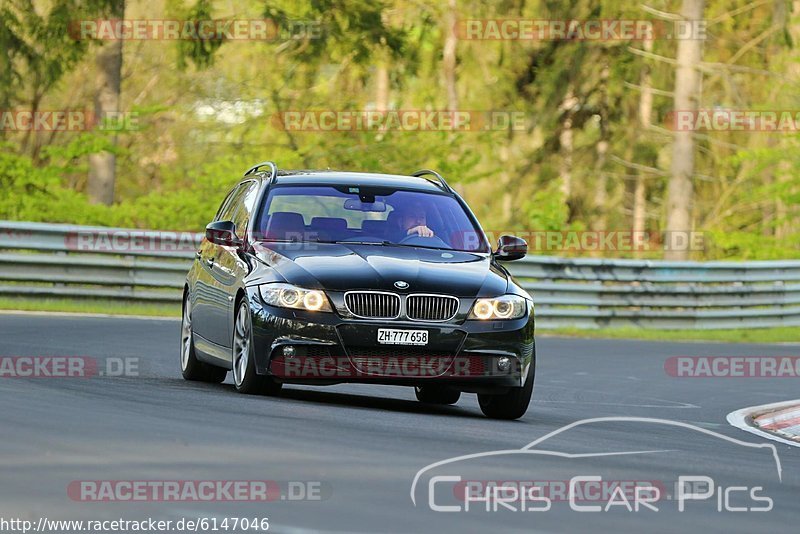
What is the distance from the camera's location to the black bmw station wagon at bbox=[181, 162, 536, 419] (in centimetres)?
1156

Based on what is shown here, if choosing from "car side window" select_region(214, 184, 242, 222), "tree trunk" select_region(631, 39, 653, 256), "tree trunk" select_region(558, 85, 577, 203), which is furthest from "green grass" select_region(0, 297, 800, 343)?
"tree trunk" select_region(558, 85, 577, 203)

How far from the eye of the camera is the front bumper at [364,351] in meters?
11.5

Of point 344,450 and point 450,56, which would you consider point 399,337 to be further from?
point 450,56

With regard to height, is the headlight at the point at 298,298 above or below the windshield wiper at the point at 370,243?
below

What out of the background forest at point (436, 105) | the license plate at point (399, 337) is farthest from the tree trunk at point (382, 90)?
the license plate at point (399, 337)

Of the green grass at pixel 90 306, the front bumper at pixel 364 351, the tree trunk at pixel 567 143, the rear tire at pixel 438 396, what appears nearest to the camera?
the front bumper at pixel 364 351

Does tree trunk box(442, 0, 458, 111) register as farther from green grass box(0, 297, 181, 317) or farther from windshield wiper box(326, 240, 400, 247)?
windshield wiper box(326, 240, 400, 247)

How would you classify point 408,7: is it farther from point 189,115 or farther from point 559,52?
point 189,115

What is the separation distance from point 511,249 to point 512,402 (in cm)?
133

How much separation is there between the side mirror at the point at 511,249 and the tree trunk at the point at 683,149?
22.9 m

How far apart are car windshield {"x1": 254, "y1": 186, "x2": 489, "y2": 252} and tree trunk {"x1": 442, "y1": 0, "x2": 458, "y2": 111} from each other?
33550mm

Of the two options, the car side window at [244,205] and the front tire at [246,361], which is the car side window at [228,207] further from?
the front tire at [246,361]

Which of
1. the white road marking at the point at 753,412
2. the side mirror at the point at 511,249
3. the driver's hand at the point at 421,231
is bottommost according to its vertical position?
the white road marking at the point at 753,412

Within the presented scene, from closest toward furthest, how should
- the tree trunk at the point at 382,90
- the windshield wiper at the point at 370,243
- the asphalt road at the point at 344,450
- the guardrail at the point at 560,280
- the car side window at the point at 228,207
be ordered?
the asphalt road at the point at 344,450, the windshield wiper at the point at 370,243, the car side window at the point at 228,207, the guardrail at the point at 560,280, the tree trunk at the point at 382,90
